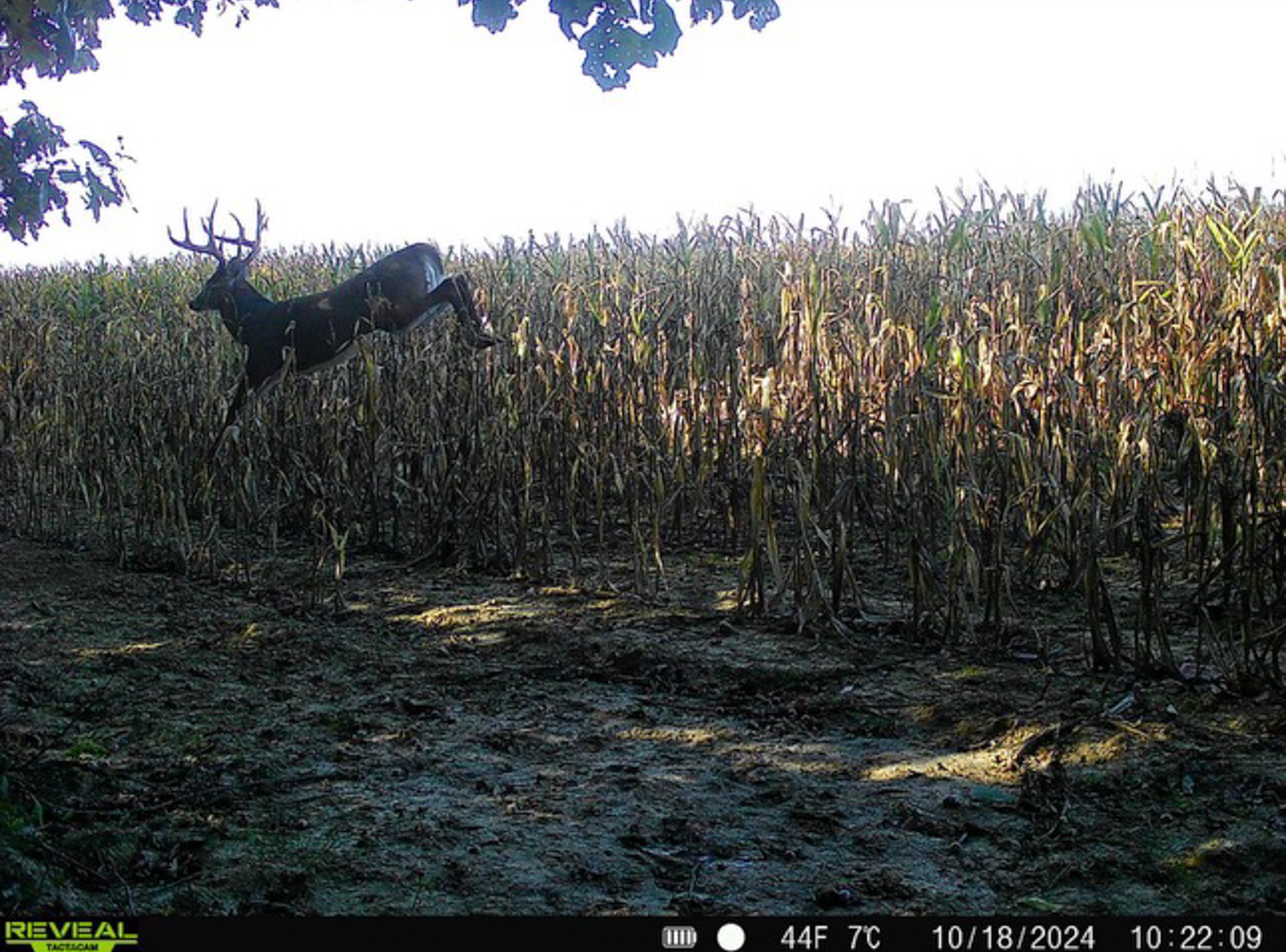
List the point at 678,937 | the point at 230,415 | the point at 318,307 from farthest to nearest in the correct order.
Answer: the point at 318,307
the point at 230,415
the point at 678,937

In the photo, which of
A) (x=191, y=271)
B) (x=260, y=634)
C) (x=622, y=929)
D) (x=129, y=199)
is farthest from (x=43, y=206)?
(x=191, y=271)

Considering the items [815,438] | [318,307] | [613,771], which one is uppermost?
[318,307]

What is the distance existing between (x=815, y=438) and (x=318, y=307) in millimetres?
4419

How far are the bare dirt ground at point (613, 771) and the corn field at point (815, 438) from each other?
13.2 inches

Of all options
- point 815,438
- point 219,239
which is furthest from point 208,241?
point 815,438

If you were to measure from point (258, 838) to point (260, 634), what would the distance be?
206 cm

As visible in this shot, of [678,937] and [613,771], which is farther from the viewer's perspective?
[613,771]

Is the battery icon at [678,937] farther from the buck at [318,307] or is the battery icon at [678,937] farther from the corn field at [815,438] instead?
the buck at [318,307]

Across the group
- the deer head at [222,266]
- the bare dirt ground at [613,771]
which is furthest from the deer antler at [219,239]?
the bare dirt ground at [613,771]

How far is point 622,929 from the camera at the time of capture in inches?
104

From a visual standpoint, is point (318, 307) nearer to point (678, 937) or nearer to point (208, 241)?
point (208, 241)

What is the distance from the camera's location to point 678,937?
101 inches

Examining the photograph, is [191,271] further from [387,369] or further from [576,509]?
[576,509]

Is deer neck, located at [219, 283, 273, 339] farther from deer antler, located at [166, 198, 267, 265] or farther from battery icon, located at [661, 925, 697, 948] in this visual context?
battery icon, located at [661, 925, 697, 948]
